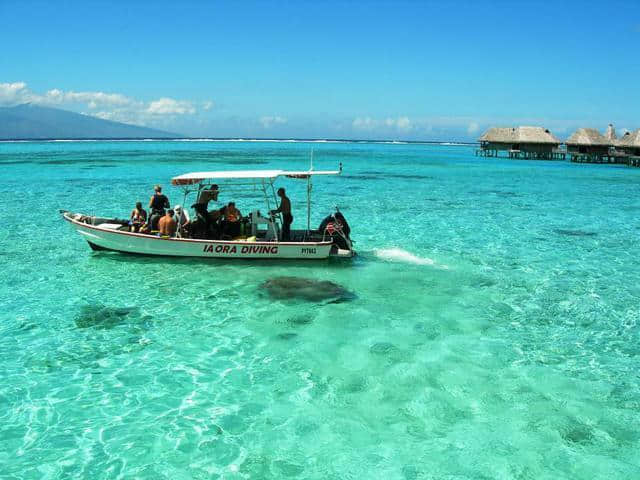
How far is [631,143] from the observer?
200ft

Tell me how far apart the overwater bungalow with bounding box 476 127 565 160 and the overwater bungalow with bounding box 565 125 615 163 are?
2.14m

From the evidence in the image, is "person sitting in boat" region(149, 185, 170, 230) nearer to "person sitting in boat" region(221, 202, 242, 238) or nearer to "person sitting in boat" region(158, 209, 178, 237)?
"person sitting in boat" region(158, 209, 178, 237)

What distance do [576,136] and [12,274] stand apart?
72853 mm

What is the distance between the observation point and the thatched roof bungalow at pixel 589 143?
223 feet

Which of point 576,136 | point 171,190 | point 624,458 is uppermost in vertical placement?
point 576,136

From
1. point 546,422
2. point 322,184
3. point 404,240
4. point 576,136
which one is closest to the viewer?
point 546,422

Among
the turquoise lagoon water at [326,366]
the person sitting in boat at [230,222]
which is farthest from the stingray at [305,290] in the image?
the person sitting in boat at [230,222]

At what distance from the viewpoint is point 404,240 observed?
59.7 ft

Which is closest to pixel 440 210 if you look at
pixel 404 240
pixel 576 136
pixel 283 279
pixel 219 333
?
pixel 404 240

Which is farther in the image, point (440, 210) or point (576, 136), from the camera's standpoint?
point (576, 136)

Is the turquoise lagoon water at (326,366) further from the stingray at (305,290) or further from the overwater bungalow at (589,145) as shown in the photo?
the overwater bungalow at (589,145)

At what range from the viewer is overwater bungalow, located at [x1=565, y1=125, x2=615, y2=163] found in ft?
223

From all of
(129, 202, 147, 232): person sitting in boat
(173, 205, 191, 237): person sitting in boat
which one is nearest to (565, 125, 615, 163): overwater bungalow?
(173, 205, 191, 237): person sitting in boat

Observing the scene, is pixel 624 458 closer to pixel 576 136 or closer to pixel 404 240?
pixel 404 240
